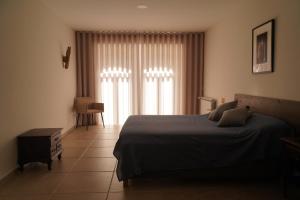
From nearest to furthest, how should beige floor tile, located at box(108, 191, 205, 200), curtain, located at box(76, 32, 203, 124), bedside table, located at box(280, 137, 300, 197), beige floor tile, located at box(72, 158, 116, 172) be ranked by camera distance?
1. bedside table, located at box(280, 137, 300, 197)
2. beige floor tile, located at box(108, 191, 205, 200)
3. beige floor tile, located at box(72, 158, 116, 172)
4. curtain, located at box(76, 32, 203, 124)

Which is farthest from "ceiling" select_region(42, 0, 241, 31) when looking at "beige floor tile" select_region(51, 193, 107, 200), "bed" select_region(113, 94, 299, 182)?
"beige floor tile" select_region(51, 193, 107, 200)

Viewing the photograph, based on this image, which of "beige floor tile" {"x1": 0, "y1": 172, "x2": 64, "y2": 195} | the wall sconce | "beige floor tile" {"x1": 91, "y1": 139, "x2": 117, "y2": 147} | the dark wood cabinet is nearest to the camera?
"beige floor tile" {"x1": 0, "y1": 172, "x2": 64, "y2": 195}

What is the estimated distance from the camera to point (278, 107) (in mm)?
3121

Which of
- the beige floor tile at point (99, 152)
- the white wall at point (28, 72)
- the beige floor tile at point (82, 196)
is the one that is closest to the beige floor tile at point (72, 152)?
the beige floor tile at point (99, 152)

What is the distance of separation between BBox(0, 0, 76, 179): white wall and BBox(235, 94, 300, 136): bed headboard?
3474mm

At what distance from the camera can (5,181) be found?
2977 mm

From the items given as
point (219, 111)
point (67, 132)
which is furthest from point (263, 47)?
point (67, 132)

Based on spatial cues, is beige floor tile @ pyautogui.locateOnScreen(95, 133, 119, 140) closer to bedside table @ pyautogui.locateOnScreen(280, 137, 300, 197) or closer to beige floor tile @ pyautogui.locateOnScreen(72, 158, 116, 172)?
beige floor tile @ pyautogui.locateOnScreen(72, 158, 116, 172)

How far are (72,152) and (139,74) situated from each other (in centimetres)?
328

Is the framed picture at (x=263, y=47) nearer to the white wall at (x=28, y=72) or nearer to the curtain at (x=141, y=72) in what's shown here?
the curtain at (x=141, y=72)

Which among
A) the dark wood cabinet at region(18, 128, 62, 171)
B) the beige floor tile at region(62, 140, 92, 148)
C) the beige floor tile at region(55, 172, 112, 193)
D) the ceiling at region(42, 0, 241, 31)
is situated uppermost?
the ceiling at region(42, 0, 241, 31)

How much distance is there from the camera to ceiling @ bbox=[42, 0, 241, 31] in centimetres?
431

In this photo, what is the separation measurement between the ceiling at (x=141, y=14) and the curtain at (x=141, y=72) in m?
0.47

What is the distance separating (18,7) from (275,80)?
3.70 metres
